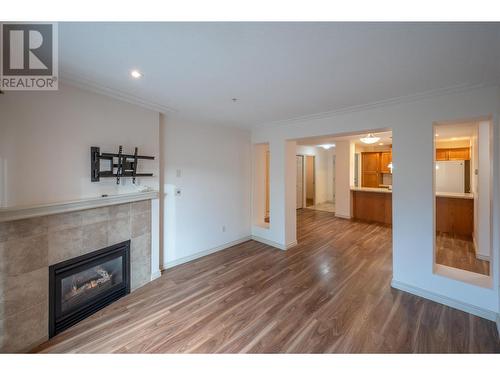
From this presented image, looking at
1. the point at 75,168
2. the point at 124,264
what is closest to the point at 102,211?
the point at 75,168

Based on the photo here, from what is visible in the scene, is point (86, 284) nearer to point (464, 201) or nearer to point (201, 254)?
point (201, 254)

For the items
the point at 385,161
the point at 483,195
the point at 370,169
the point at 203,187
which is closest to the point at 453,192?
the point at 385,161

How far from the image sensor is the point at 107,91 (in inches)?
94.5

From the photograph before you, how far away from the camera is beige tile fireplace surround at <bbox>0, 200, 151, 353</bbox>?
1.72 metres

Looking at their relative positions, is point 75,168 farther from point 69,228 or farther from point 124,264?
point 124,264

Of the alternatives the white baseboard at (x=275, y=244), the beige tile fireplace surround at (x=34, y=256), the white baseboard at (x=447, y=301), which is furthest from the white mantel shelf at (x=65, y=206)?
the white baseboard at (x=447, y=301)

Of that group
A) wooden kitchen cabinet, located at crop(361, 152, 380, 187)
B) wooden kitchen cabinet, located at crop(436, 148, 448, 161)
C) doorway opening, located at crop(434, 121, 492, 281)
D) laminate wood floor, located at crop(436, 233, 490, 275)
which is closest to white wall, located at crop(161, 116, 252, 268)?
doorway opening, located at crop(434, 121, 492, 281)

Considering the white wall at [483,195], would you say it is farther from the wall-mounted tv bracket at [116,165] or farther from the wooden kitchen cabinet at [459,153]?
the wall-mounted tv bracket at [116,165]

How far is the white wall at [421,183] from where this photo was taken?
7.28 ft

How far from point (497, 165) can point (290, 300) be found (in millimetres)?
2581

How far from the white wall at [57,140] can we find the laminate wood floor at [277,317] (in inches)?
54.7

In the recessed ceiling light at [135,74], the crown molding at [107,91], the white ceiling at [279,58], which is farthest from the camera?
the crown molding at [107,91]

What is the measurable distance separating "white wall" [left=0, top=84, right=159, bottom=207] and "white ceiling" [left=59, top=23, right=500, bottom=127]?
293mm

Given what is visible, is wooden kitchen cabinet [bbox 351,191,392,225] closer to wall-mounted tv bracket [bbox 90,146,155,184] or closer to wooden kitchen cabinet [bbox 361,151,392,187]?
wooden kitchen cabinet [bbox 361,151,392,187]
